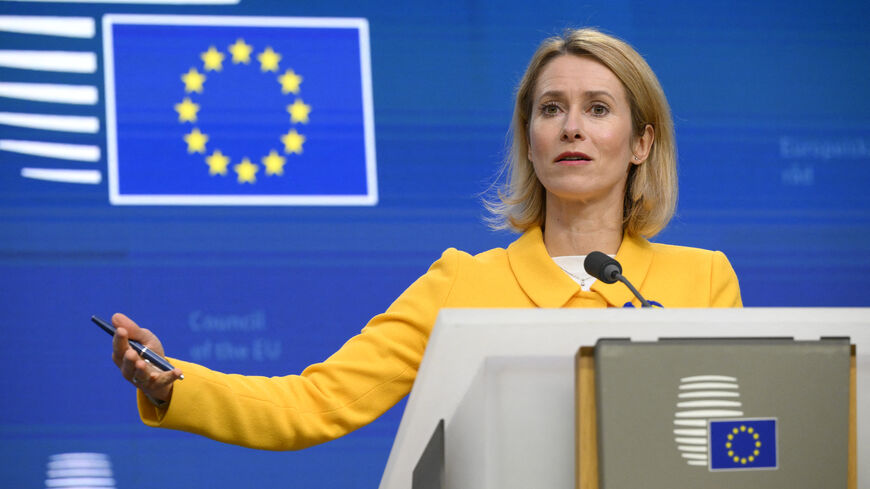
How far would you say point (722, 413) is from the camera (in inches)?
31.0

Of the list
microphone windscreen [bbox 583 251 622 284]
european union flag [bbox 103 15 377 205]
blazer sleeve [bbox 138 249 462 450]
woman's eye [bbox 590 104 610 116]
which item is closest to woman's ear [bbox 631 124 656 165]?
woman's eye [bbox 590 104 610 116]

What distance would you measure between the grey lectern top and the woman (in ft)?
2.13

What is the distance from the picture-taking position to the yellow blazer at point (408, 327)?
53.4 inches

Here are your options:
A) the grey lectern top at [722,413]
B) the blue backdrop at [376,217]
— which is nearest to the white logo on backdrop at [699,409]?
the grey lectern top at [722,413]

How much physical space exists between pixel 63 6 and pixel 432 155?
1.08 meters

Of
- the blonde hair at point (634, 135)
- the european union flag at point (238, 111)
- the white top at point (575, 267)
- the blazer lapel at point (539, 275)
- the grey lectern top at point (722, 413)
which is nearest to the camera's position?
the grey lectern top at point (722, 413)

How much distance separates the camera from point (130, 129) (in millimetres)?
2721

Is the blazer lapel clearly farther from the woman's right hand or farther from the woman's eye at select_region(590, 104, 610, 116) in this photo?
the woman's right hand

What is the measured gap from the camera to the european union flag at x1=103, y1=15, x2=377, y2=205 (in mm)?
2727

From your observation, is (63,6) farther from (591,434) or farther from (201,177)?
(591,434)

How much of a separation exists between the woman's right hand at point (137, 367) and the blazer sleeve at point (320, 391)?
0.02 meters

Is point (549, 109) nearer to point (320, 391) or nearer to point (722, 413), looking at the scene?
point (320, 391)

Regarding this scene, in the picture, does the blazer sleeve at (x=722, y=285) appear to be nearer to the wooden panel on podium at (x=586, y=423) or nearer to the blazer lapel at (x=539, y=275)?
the blazer lapel at (x=539, y=275)

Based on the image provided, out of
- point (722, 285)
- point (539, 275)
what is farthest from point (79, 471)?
point (722, 285)
